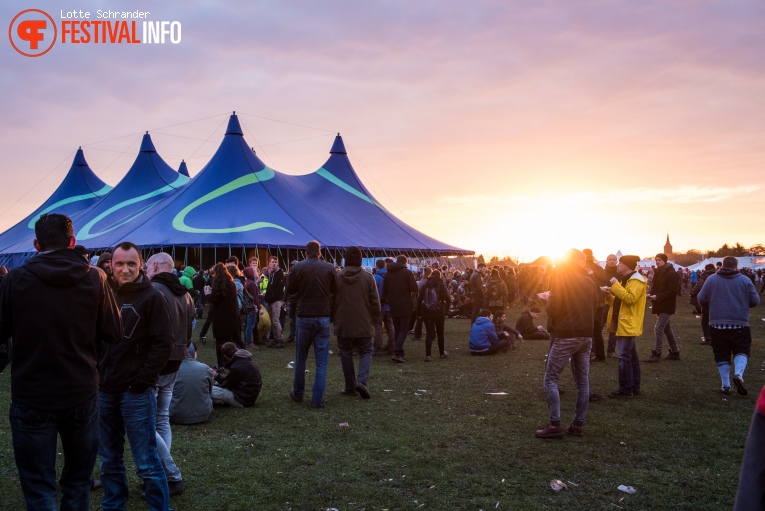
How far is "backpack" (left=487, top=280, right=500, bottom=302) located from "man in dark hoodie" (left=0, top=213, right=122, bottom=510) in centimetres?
1481

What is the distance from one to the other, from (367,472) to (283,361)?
614 centimetres

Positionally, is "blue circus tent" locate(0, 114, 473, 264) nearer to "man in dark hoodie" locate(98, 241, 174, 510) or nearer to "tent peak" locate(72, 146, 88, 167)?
"tent peak" locate(72, 146, 88, 167)

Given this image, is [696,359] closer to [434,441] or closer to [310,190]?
[434,441]

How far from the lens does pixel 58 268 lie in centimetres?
310

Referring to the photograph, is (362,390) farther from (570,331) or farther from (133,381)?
(133,381)

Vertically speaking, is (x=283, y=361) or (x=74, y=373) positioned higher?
(x=74, y=373)

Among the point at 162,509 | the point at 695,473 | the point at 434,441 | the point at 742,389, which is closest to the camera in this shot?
the point at 162,509

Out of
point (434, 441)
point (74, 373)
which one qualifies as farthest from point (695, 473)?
point (74, 373)

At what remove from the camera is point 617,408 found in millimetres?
7520

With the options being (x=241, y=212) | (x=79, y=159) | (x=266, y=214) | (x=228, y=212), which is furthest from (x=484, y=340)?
(x=79, y=159)

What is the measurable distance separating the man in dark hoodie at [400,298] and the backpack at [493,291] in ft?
21.2

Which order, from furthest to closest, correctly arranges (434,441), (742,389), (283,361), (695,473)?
(283,361), (742,389), (434,441), (695,473)

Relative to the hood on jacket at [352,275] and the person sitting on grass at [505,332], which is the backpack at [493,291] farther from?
the hood on jacket at [352,275]

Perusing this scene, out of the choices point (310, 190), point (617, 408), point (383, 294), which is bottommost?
point (617, 408)
